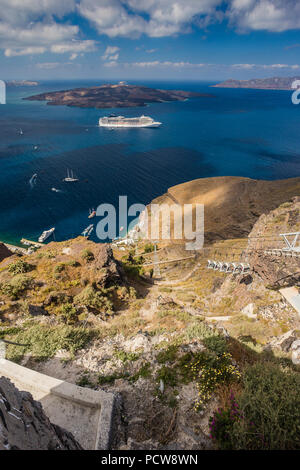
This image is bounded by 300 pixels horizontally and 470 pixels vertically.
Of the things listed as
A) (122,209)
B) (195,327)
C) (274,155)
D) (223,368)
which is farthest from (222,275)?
(274,155)

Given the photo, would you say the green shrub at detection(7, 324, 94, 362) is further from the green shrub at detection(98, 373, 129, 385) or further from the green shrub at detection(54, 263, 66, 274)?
the green shrub at detection(54, 263, 66, 274)

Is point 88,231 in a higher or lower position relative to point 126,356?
lower

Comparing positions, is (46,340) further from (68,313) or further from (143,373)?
(143,373)

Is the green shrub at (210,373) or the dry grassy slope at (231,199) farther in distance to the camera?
the dry grassy slope at (231,199)

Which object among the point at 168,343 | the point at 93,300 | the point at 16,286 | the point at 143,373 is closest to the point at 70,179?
the point at 16,286

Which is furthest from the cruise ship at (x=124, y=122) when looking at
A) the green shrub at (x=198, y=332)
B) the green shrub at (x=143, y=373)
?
the green shrub at (x=143, y=373)

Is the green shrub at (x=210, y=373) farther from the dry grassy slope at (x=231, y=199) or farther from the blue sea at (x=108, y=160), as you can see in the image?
the blue sea at (x=108, y=160)

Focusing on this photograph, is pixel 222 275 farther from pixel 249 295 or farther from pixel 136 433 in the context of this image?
pixel 136 433
